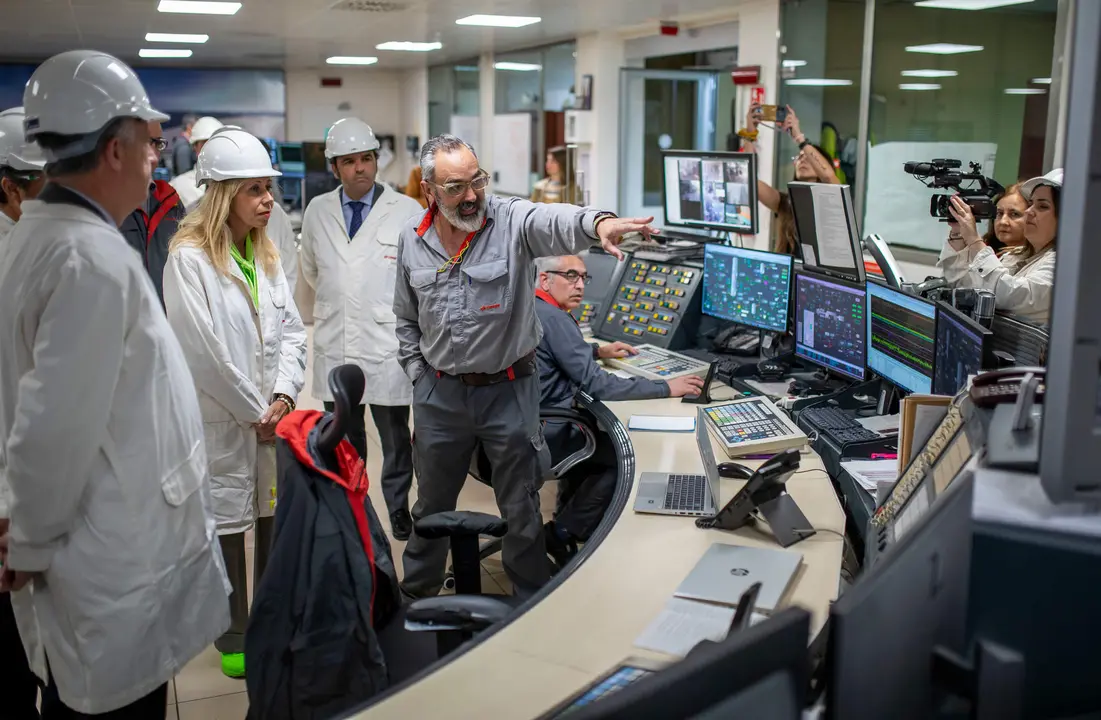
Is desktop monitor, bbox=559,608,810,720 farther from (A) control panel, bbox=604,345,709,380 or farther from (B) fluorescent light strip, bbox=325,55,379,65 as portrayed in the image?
(B) fluorescent light strip, bbox=325,55,379,65

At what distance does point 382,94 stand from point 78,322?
14.4 meters

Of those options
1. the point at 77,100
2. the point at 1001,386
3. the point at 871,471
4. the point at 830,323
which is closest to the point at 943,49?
the point at 830,323

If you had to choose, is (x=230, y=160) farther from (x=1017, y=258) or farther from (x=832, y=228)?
(x=1017, y=258)

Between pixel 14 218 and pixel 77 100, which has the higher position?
pixel 77 100

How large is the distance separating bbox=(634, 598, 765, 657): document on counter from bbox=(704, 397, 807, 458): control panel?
0.74 m

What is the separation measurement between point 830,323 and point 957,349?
3.00 feet

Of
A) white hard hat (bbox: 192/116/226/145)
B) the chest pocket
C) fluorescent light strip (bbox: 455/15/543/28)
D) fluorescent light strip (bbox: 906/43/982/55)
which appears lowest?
the chest pocket

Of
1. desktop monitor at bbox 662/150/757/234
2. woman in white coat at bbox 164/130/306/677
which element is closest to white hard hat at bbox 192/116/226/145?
desktop monitor at bbox 662/150/757/234

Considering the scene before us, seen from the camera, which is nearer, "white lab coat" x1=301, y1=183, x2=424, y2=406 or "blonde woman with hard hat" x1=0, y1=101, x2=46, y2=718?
"blonde woman with hard hat" x1=0, y1=101, x2=46, y2=718

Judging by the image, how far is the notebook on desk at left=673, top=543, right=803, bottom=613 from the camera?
1.83 m

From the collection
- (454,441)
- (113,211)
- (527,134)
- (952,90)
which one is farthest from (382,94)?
(113,211)

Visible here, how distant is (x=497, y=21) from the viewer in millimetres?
8320

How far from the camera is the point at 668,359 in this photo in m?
3.84

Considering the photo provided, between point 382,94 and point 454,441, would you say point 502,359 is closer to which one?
point 454,441
